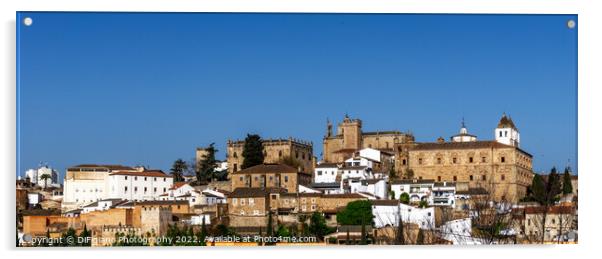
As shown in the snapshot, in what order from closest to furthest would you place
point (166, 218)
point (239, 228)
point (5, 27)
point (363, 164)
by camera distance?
point (5, 27) → point (239, 228) → point (166, 218) → point (363, 164)

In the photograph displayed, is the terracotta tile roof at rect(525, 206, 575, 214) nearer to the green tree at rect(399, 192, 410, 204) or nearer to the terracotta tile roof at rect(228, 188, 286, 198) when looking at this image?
the terracotta tile roof at rect(228, 188, 286, 198)

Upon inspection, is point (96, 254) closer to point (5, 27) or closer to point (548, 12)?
point (5, 27)

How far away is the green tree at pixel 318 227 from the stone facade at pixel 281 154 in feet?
9.26

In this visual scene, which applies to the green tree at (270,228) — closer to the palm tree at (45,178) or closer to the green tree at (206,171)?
the palm tree at (45,178)

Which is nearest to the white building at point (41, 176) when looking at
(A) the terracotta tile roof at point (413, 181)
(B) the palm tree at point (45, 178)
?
(B) the palm tree at point (45, 178)

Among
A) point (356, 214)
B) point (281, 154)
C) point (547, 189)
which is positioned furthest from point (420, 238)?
point (281, 154)

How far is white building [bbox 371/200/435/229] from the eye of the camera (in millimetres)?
12053

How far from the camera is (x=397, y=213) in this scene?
13414mm

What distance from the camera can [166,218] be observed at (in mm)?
11133

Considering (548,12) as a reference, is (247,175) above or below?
below

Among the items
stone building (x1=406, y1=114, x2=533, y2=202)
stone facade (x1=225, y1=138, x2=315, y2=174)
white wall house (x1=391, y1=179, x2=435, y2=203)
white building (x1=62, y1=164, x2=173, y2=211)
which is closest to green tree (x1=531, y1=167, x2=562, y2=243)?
stone building (x1=406, y1=114, x2=533, y2=202)

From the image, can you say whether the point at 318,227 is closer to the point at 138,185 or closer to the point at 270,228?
the point at 270,228
